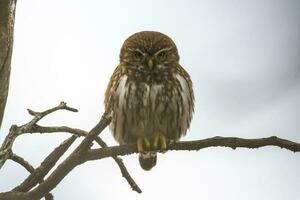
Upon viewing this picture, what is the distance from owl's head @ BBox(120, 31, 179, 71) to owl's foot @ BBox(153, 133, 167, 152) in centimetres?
69

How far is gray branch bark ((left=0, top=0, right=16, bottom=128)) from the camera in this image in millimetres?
2830

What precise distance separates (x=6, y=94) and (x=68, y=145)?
1.85 feet

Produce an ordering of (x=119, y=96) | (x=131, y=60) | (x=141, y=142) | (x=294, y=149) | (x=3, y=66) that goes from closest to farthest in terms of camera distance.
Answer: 1. (x=3, y=66)
2. (x=294, y=149)
3. (x=141, y=142)
4. (x=119, y=96)
5. (x=131, y=60)

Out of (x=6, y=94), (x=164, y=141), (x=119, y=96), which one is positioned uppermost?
(x=6, y=94)

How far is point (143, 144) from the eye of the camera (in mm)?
4652

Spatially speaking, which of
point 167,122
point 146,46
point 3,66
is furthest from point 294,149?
point 146,46

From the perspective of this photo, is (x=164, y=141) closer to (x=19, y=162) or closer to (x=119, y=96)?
(x=119, y=96)

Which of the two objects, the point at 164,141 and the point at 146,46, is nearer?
the point at 164,141

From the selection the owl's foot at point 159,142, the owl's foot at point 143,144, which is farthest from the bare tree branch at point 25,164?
the owl's foot at point 159,142

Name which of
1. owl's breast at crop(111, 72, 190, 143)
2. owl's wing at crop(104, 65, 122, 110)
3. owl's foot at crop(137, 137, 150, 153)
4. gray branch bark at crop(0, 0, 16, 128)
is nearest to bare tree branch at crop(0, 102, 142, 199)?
gray branch bark at crop(0, 0, 16, 128)

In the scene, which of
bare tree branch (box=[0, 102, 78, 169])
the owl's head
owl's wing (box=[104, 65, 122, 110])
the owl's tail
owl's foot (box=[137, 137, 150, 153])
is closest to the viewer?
bare tree branch (box=[0, 102, 78, 169])

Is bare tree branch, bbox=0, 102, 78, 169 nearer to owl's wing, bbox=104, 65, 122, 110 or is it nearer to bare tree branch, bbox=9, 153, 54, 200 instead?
bare tree branch, bbox=9, 153, 54, 200

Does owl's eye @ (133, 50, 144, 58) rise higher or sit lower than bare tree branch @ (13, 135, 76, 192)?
higher

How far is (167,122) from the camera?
514 centimetres
